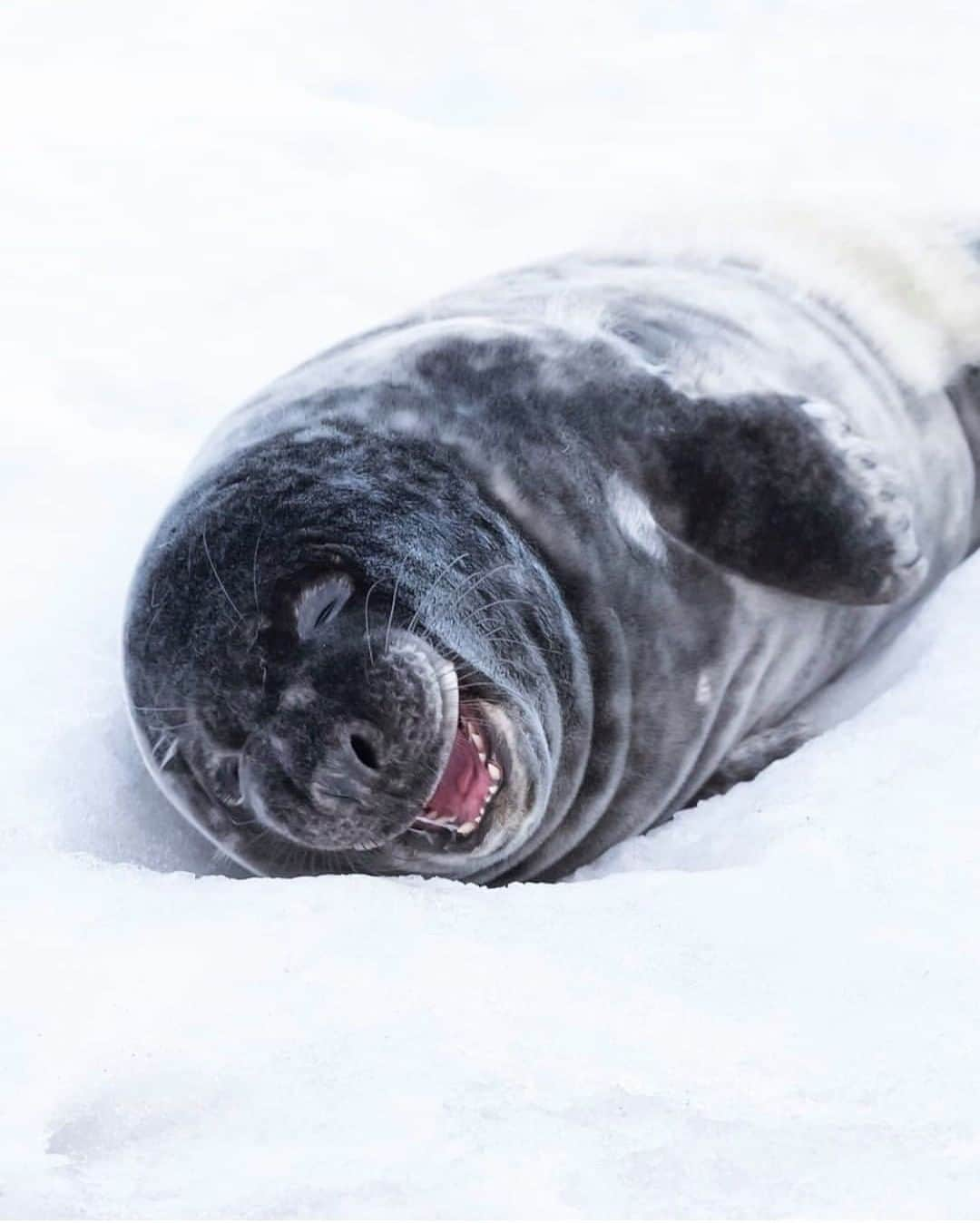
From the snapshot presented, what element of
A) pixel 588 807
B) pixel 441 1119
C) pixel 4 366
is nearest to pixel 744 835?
pixel 588 807

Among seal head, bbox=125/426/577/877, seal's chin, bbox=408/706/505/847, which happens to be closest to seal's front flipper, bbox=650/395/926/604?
seal head, bbox=125/426/577/877

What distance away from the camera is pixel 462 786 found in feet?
8.61

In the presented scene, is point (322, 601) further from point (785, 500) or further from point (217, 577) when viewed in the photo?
point (785, 500)

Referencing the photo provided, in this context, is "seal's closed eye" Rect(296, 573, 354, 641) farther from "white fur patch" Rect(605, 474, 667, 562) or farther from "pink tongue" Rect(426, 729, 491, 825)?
"white fur patch" Rect(605, 474, 667, 562)

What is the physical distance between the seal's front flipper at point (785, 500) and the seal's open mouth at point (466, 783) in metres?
0.64

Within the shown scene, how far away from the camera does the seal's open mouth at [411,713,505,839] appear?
2604 mm

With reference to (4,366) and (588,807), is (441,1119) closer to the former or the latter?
(588,807)

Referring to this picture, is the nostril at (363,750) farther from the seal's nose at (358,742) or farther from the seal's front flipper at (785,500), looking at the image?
the seal's front flipper at (785,500)

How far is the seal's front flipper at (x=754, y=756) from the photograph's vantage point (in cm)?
314

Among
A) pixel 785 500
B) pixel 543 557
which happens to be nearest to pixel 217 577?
pixel 543 557

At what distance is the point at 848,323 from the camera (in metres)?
3.61

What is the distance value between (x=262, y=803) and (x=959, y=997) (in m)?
1.07

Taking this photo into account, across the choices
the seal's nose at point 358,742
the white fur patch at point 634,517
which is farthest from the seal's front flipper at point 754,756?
the seal's nose at point 358,742

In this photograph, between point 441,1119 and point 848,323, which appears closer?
point 441,1119
